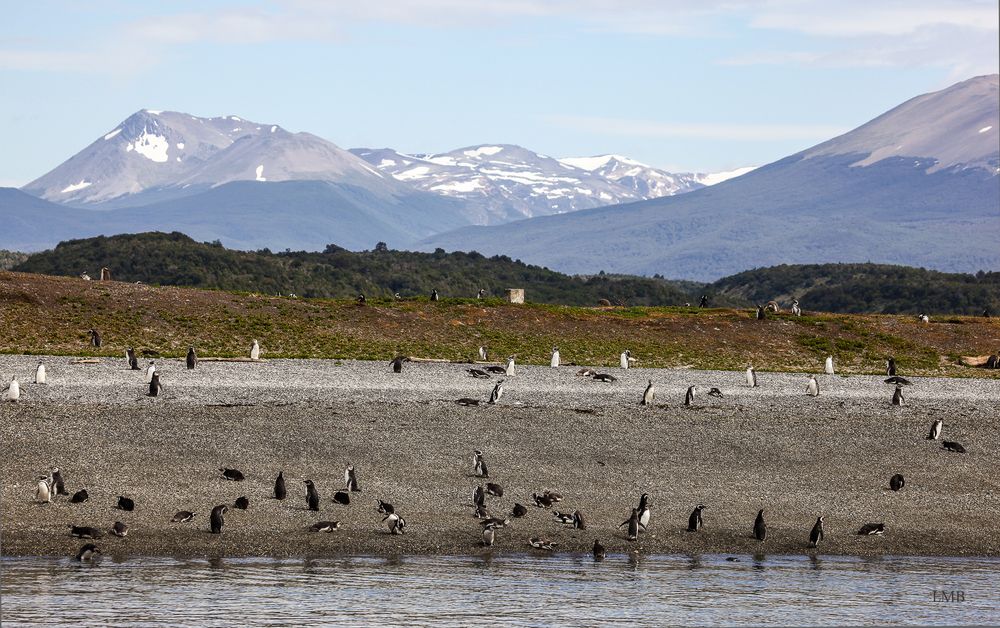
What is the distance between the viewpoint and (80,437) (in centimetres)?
2852

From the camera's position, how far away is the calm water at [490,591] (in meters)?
20.3

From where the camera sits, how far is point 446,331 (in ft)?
168

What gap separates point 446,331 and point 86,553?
29.8 meters

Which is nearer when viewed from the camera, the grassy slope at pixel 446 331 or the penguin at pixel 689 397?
the penguin at pixel 689 397

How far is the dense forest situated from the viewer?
4515 inches

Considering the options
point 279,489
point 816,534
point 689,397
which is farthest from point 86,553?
point 689,397

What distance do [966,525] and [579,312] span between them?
30.2 meters

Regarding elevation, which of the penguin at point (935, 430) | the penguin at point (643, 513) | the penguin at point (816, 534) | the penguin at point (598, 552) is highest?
the penguin at point (935, 430)

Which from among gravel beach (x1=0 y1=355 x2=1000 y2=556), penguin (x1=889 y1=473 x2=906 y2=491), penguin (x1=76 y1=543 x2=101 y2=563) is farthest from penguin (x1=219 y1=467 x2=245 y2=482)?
penguin (x1=889 y1=473 x2=906 y2=491)

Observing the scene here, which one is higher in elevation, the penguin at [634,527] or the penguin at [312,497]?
the penguin at [312,497]

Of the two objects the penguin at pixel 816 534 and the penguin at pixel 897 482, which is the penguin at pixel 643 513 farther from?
the penguin at pixel 897 482

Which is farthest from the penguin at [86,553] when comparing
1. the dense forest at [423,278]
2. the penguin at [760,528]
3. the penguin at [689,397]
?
the dense forest at [423,278]

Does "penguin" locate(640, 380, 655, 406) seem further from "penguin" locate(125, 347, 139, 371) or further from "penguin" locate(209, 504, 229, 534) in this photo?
"penguin" locate(209, 504, 229, 534)

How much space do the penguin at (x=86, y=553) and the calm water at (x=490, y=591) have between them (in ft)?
0.53
